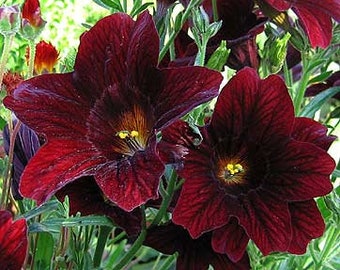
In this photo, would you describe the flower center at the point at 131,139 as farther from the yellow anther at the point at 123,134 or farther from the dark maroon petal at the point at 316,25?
the dark maroon petal at the point at 316,25

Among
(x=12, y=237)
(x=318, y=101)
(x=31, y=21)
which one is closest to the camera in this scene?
(x=12, y=237)

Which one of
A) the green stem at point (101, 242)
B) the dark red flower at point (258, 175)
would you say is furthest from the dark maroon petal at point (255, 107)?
the green stem at point (101, 242)

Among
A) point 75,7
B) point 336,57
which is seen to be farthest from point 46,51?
point 75,7

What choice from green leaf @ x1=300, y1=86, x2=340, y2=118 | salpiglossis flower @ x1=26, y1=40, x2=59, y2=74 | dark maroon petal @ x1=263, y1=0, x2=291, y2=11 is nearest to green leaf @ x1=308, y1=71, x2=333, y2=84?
green leaf @ x1=300, y1=86, x2=340, y2=118

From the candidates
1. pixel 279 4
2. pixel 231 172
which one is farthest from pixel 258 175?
pixel 279 4

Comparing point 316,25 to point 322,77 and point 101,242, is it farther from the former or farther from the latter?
point 101,242

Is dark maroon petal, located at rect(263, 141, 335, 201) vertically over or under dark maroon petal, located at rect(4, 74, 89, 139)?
under

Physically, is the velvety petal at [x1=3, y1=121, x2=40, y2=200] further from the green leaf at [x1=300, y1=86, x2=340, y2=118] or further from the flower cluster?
the green leaf at [x1=300, y1=86, x2=340, y2=118]
